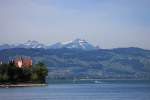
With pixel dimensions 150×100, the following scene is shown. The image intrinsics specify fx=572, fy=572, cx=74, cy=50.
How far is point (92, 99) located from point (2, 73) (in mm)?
84898

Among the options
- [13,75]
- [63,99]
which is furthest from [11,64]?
[63,99]

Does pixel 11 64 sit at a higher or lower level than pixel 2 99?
higher

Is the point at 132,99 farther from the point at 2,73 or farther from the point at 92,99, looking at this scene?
the point at 2,73

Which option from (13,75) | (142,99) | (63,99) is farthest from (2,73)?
(142,99)

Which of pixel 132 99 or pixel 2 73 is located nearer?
pixel 132 99

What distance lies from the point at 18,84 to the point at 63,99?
87.7 metres

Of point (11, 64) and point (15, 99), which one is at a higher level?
point (11, 64)

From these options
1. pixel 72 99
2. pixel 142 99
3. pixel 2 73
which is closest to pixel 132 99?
pixel 142 99

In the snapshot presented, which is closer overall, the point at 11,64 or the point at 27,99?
the point at 27,99

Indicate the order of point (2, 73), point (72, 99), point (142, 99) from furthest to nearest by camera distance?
point (2, 73) → point (72, 99) → point (142, 99)

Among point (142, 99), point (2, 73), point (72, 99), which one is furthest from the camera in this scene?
point (2, 73)

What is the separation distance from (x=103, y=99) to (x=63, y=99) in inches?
340

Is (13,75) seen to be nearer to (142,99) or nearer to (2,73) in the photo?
(2,73)

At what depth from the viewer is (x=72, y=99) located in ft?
370
